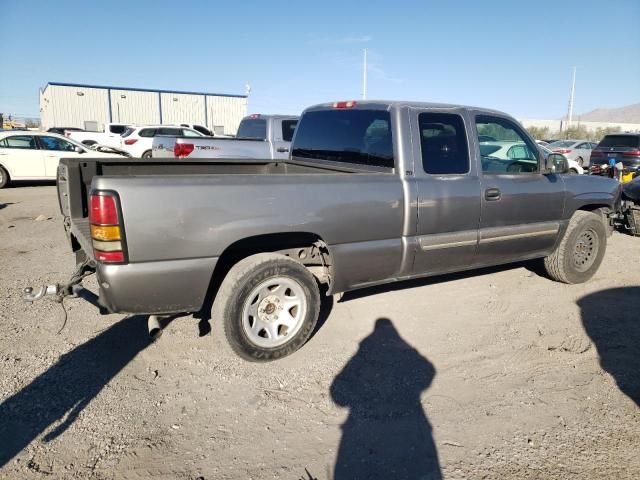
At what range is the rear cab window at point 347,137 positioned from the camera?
3.88 metres

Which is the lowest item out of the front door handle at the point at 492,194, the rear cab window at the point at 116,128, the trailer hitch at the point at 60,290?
the trailer hitch at the point at 60,290

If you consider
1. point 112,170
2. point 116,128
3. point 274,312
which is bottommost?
point 274,312

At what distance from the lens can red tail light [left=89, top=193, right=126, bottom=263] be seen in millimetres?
2684

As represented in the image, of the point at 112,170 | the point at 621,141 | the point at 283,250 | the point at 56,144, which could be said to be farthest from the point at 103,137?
the point at 621,141

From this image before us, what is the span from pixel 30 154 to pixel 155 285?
11.8 meters

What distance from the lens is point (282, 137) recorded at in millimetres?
10852

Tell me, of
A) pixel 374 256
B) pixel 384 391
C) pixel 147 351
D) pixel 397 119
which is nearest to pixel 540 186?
pixel 397 119

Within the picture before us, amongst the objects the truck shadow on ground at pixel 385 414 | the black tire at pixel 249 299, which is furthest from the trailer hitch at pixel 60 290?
the truck shadow on ground at pixel 385 414

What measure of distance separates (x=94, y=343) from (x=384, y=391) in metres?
2.29

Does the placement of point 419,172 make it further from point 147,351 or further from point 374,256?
point 147,351

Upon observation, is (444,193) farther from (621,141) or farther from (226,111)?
(226,111)

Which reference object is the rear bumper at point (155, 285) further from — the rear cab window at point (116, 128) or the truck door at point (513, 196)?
the rear cab window at point (116, 128)

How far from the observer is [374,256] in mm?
3664

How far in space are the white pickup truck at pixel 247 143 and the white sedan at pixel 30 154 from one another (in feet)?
11.8
